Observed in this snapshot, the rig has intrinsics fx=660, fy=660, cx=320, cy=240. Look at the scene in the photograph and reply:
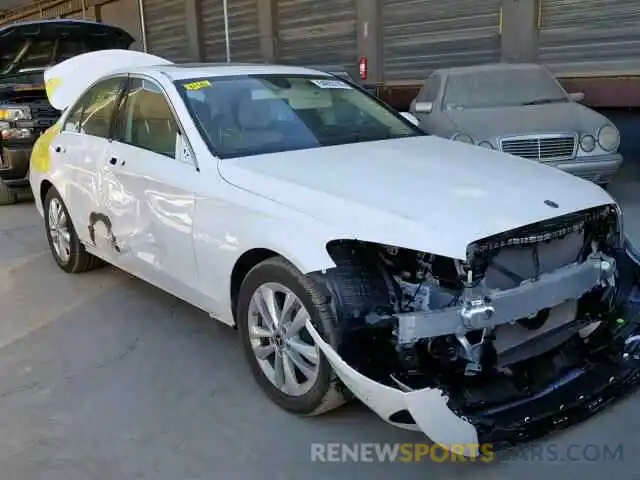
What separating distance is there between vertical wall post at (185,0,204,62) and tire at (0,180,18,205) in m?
11.1

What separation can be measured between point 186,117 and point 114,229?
107 centimetres

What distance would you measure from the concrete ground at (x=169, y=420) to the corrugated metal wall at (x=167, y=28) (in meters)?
16.5

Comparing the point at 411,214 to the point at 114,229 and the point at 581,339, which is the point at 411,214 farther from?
the point at 114,229

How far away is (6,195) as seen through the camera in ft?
28.3

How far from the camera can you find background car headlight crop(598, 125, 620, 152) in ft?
22.7

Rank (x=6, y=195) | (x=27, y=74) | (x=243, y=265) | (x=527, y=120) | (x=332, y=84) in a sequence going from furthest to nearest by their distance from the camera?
(x=27, y=74)
(x=6, y=195)
(x=527, y=120)
(x=332, y=84)
(x=243, y=265)

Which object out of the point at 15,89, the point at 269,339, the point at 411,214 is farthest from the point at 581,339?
the point at 15,89

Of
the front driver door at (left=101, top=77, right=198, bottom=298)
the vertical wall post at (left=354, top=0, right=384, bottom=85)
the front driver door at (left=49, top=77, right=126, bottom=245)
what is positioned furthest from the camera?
the vertical wall post at (left=354, top=0, right=384, bottom=85)

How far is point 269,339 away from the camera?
3221 mm

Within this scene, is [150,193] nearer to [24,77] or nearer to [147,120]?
Answer: [147,120]

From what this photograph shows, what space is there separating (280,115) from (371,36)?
1055cm

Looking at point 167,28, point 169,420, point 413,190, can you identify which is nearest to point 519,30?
point 413,190

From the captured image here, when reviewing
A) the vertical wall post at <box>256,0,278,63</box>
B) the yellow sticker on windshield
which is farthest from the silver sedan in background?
the vertical wall post at <box>256,0,278,63</box>

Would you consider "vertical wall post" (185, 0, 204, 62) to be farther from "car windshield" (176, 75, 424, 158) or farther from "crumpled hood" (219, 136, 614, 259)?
"crumpled hood" (219, 136, 614, 259)
